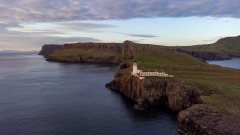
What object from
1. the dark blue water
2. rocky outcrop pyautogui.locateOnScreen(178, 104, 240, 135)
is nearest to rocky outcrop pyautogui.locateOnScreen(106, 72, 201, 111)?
the dark blue water

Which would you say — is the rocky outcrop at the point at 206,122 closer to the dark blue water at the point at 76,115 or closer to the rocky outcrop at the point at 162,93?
the dark blue water at the point at 76,115

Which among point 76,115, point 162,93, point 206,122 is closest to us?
point 206,122

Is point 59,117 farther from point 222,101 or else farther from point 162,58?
point 162,58

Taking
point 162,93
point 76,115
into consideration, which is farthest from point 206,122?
point 76,115

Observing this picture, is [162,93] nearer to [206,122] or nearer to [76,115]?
[76,115]

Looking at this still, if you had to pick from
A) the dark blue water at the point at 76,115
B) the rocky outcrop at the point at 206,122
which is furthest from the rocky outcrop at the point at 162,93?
the rocky outcrop at the point at 206,122

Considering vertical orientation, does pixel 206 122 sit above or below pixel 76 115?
above

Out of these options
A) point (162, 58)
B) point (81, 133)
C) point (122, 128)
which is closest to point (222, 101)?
point (122, 128)

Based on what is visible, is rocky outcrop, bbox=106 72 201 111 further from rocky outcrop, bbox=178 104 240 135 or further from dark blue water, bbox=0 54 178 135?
rocky outcrop, bbox=178 104 240 135

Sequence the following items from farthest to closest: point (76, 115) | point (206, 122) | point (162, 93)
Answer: point (162, 93), point (76, 115), point (206, 122)
